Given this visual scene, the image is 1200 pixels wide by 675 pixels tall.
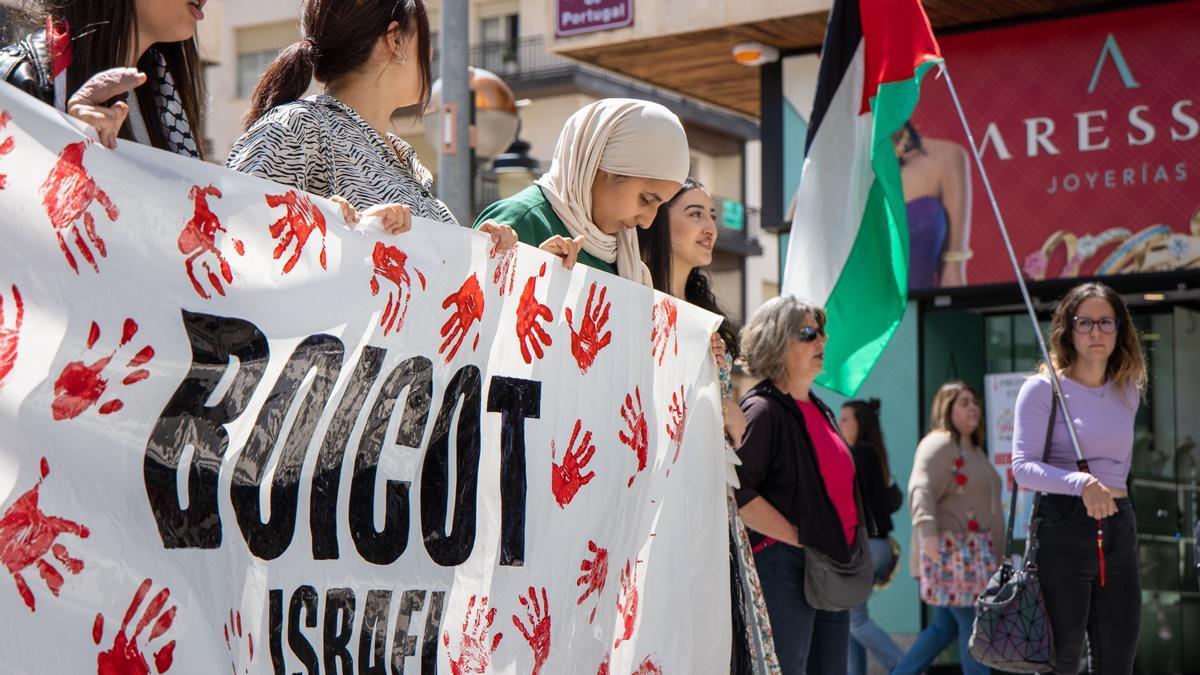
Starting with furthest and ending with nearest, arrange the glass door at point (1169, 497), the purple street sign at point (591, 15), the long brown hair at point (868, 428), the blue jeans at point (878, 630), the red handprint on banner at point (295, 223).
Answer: the purple street sign at point (591, 15) < the glass door at point (1169, 497) < the long brown hair at point (868, 428) < the blue jeans at point (878, 630) < the red handprint on banner at point (295, 223)

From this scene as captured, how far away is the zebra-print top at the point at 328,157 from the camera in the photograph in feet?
9.92

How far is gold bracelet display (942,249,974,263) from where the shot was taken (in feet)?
33.3

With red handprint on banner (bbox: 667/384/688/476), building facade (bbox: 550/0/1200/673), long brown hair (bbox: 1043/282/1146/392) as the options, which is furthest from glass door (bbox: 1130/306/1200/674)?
red handprint on banner (bbox: 667/384/688/476)

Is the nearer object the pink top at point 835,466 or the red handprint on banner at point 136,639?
the red handprint on banner at point 136,639

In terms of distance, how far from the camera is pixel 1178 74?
9484 mm

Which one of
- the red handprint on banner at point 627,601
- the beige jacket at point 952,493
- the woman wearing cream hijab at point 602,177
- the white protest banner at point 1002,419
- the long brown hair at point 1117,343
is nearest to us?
the red handprint on banner at point 627,601

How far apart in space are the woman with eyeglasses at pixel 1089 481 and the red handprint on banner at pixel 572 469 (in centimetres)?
299

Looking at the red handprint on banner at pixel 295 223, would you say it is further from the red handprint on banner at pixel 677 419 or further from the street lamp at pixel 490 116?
the street lamp at pixel 490 116

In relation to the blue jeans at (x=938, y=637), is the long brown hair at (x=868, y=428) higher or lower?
higher

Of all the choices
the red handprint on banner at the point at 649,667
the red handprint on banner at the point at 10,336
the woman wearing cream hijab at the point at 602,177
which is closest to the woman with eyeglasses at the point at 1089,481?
the red handprint on banner at the point at 649,667

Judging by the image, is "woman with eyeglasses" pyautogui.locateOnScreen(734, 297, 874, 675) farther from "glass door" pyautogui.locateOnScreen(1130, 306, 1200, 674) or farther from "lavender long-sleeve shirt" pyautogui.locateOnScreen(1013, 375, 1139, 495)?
"glass door" pyautogui.locateOnScreen(1130, 306, 1200, 674)

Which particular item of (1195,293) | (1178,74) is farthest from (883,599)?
(1178,74)

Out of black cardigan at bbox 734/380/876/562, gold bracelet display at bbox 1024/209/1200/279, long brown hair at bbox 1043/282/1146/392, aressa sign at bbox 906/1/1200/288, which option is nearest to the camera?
black cardigan at bbox 734/380/876/562

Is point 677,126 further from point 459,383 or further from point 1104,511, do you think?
point 1104,511
